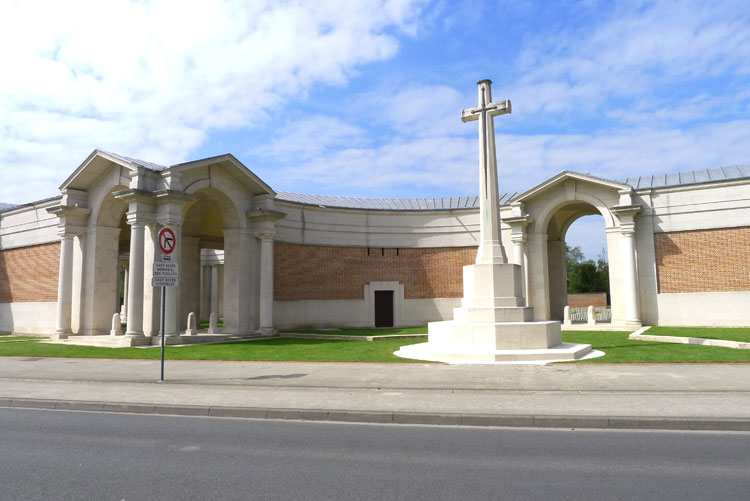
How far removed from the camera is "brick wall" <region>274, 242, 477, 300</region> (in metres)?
29.6

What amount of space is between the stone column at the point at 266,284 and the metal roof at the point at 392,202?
9224 mm

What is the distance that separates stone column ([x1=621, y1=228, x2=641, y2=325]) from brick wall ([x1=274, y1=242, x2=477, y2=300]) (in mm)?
8176

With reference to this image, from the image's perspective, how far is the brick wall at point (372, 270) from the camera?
29.6 metres

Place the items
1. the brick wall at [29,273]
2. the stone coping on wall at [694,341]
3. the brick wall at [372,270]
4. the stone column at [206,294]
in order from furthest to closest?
the stone column at [206,294], the brick wall at [372,270], the brick wall at [29,273], the stone coping on wall at [694,341]

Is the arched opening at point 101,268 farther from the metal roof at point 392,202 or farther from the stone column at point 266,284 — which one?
the metal roof at point 392,202

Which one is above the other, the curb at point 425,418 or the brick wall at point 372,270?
the brick wall at point 372,270

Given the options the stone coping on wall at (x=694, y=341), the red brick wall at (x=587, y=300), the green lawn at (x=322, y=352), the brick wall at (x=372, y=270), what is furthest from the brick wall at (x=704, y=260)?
the red brick wall at (x=587, y=300)

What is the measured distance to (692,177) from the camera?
2856 centimetres

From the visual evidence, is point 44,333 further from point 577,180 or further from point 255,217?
point 577,180

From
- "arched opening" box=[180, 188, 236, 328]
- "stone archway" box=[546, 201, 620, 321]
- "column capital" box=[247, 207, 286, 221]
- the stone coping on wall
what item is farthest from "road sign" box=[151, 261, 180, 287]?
"stone archway" box=[546, 201, 620, 321]

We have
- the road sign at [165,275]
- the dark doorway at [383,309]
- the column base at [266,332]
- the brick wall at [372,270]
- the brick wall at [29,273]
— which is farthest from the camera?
the dark doorway at [383,309]

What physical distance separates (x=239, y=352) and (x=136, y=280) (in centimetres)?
631

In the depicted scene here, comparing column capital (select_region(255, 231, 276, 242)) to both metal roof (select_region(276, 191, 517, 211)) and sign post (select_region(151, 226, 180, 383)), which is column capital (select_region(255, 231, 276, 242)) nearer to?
metal roof (select_region(276, 191, 517, 211))

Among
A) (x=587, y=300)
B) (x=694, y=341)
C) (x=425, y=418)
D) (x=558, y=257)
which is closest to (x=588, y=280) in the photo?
(x=587, y=300)
